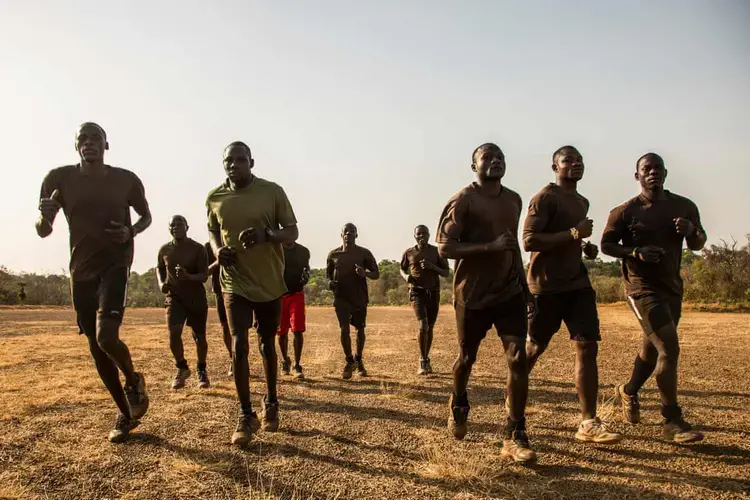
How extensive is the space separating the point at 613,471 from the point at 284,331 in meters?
5.42

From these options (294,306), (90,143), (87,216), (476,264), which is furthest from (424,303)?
(90,143)

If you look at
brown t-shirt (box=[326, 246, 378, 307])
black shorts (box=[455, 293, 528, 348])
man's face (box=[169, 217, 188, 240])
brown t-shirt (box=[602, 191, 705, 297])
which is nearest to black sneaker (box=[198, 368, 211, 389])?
man's face (box=[169, 217, 188, 240])

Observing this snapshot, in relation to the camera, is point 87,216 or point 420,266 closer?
point 87,216

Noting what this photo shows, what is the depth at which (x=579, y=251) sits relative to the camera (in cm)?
513

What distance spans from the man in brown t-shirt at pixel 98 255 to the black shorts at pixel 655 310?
4489mm

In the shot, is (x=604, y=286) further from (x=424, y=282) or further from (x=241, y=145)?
(x=241, y=145)

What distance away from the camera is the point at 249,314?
16.3ft

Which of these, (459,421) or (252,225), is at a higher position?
(252,225)

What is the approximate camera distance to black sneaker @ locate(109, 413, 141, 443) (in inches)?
187

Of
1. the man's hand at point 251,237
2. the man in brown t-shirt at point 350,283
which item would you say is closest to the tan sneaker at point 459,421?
the man's hand at point 251,237

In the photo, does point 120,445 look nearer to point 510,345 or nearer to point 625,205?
point 510,345

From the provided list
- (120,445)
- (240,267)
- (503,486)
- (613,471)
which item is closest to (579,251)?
(613,471)

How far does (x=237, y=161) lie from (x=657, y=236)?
12.4 feet

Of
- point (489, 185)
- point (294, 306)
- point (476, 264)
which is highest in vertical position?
point (489, 185)
